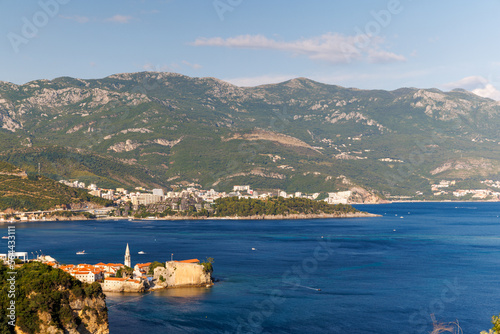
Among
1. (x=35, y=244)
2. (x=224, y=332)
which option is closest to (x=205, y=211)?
(x=35, y=244)

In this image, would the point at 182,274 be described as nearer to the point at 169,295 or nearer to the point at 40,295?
the point at 169,295

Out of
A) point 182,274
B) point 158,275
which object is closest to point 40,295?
point 158,275

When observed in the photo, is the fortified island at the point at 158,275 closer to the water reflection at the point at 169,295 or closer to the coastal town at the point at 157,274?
the coastal town at the point at 157,274

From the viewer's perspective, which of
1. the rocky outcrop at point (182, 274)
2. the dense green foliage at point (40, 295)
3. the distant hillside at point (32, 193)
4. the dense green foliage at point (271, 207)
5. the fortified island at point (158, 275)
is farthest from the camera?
the dense green foliage at point (271, 207)

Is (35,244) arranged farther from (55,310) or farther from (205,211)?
(205,211)

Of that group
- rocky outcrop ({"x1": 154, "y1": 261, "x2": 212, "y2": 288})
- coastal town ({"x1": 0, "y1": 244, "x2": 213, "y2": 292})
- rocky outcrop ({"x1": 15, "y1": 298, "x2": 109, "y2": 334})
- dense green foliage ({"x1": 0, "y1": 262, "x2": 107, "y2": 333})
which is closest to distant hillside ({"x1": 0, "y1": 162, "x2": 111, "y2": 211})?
coastal town ({"x1": 0, "y1": 244, "x2": 213, "y2": 292})

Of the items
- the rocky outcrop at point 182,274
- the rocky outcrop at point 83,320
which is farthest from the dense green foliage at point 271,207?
the rocky outcrop at point 83,320

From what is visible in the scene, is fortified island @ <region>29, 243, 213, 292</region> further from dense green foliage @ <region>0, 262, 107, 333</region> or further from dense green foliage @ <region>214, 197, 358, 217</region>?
dense green foliage @ <region>214, 197, 358, 217</region>
